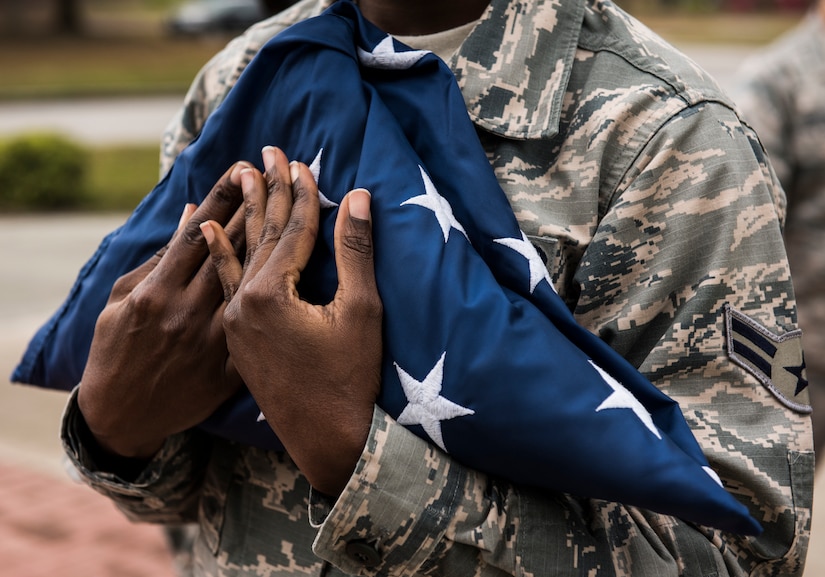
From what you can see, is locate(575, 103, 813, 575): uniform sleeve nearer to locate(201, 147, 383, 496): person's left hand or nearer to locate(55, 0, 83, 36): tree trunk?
locate(201, 147, 383, 496): person's left hand

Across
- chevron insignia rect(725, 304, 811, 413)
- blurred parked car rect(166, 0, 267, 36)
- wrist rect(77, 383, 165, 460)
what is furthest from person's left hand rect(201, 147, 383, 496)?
blurred parked car rect(166, 0, 267, 36)

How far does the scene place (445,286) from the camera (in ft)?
3.99

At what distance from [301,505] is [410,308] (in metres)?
0.45

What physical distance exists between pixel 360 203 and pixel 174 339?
13.3 inches

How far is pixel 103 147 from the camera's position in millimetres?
15289

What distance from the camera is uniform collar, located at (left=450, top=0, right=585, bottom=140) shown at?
1.50 m

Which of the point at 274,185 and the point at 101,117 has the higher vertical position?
the point at 274,185

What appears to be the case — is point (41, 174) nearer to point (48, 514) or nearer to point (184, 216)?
point (48, 514)

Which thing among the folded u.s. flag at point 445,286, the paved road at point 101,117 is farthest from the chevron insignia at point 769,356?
the paved road at point 101,117

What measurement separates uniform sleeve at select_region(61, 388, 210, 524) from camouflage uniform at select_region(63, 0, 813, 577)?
7.5 inches

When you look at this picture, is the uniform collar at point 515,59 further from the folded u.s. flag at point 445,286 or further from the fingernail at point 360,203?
the fingernail at point 360,203

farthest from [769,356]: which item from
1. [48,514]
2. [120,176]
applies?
[120,176]

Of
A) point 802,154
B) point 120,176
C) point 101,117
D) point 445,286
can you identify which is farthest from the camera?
point 101,117

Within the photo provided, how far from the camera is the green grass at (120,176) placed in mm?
11891
